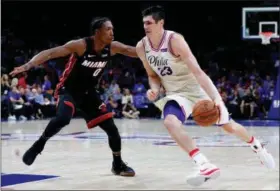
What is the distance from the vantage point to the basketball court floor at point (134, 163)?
6.87 meters

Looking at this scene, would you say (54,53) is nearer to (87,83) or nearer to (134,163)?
(87,83)

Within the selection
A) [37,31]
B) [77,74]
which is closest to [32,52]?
[37,31]

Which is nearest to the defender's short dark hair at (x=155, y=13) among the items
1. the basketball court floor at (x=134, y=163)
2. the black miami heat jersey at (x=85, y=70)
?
the black miami heat jersey at (x=85, y=70)

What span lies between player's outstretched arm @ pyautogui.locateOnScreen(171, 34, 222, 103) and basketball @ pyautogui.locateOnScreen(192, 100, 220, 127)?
3.3 inches

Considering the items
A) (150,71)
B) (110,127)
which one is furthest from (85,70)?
(150,71)

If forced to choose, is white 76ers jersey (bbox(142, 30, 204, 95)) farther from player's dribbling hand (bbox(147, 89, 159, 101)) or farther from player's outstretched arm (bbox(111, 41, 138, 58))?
player's outstretched arm (bbox(111, 41, 138, 58))

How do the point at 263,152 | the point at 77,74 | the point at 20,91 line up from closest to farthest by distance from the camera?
the point at 263,152 < the point at 77,74 < the point at 20,91

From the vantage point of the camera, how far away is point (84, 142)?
12.1m

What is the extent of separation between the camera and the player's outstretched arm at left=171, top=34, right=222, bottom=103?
212 inches

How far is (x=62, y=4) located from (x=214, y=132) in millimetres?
13270

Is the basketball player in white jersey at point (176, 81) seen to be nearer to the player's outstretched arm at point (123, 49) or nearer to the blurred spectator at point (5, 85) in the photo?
the player's outstretched arm at point (123, 49)

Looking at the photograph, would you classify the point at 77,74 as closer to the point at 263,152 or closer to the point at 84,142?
the point at 263,152

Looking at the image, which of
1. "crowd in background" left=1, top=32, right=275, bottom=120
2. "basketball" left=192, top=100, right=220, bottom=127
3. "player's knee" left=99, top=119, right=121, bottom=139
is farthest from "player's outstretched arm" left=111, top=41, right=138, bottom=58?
"crowd in background" left=1, top=32, right=275, bottom=120

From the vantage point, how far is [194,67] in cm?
539
